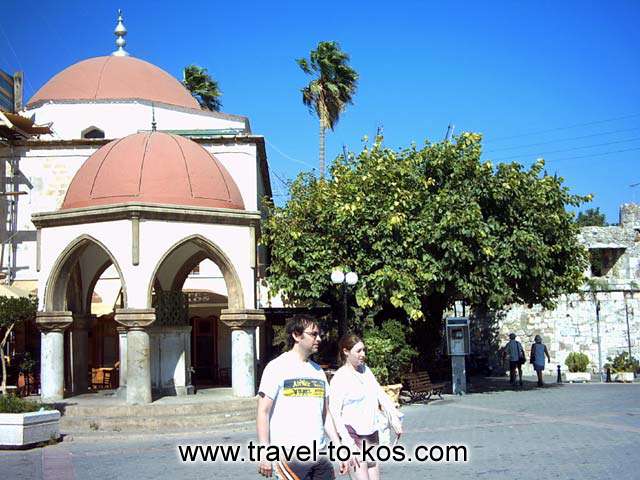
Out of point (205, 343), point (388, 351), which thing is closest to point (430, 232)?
point (388, 351)

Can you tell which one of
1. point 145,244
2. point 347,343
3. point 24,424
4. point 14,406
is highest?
point 145,244

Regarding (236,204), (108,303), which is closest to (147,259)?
(236,204)

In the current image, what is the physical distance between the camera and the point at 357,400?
21.2 feet

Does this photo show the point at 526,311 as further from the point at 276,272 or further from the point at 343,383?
the point at 343,383

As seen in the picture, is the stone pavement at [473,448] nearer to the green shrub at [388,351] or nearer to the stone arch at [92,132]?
the green shrub at [388,351]

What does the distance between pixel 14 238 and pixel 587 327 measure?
69.9ft

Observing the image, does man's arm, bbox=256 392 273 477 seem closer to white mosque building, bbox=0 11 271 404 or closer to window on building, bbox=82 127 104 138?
white mosque building, bbox=0 11 271 404

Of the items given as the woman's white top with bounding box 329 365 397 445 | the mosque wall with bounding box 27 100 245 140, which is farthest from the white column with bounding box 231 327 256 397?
the mosque wall with bounding box 27 100 245 140

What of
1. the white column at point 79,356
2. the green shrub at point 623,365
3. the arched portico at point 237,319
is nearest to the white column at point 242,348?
the arched portico at point 237,319

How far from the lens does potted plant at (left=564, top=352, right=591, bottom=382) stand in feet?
85.3

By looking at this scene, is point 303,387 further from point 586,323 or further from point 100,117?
point 586,323

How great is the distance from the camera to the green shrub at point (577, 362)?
27203mm

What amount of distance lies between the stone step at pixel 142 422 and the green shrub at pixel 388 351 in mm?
4587

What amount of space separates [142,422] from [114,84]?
50.4ft
